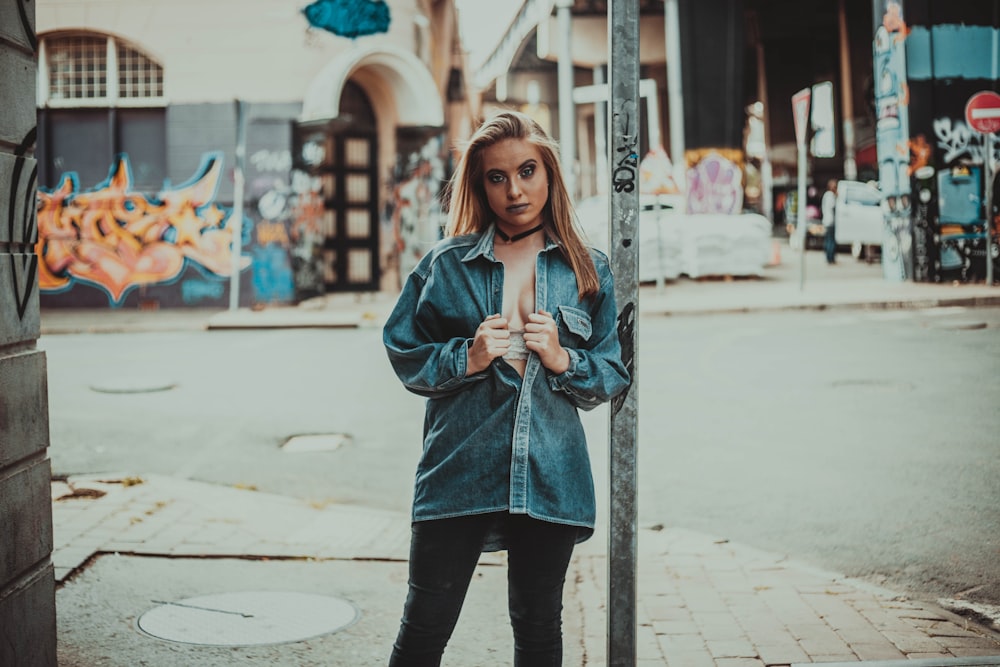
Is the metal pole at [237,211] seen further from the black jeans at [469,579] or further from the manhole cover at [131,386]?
the black jeans at [469,579]

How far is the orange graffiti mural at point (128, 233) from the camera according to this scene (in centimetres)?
1858

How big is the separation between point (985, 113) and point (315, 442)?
1383cm

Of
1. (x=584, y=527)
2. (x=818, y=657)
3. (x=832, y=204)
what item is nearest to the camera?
(x=584, y=527)

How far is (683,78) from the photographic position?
2786 cm

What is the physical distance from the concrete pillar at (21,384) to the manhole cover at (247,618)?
932mm

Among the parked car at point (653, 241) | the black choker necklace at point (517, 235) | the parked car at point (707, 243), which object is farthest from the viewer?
the parked car at point (707, 243)

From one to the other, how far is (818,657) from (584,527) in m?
1.46

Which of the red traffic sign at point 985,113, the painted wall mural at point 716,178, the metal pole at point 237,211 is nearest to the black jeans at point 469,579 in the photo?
the metal pole at point 237,211

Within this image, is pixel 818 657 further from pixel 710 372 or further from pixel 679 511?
pixel 710 372

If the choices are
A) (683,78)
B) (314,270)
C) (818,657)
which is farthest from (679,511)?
(683,78)

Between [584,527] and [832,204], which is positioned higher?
[832,204]

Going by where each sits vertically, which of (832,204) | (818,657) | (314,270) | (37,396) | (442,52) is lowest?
(818,657)

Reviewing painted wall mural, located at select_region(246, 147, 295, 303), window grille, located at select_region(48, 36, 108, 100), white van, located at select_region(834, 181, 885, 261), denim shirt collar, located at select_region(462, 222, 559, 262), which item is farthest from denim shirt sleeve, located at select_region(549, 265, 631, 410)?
white van, located at select_region(834, 181, 885, 261)

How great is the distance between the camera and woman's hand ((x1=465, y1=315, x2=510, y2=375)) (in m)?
2.54
